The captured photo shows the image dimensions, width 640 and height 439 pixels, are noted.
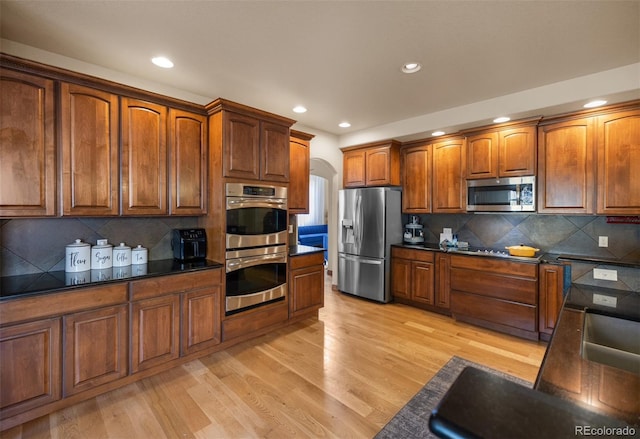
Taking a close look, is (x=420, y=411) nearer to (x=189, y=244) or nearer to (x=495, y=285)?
(x=495, y=285)

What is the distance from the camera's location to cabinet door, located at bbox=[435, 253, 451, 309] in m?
3.77

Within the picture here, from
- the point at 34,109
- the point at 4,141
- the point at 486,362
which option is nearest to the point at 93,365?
the point at 4,141

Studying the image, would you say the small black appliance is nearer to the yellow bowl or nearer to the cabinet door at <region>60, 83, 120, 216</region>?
the cabinet door at <region>60, 83, 120, 216</region>

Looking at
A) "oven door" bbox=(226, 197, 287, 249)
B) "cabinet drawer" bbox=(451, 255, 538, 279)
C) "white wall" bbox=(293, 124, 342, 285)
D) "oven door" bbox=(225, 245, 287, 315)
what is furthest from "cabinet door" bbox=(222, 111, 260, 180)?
"cabinet drawer" bbox=(451, 255, 538, 279)

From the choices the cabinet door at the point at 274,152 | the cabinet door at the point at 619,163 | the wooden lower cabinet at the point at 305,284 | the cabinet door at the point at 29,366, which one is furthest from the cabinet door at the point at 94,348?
the cabinet door at the point at 619,163

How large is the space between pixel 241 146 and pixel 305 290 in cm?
186

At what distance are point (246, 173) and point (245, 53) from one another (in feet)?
3.59

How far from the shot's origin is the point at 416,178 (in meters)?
4.31

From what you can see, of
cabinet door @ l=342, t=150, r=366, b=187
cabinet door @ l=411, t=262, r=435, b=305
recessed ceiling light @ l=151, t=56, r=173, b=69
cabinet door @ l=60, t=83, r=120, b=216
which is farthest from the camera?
cabinet door @ l=342, t=150, r=366, b=187

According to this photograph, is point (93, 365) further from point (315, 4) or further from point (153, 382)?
point (315, 4)

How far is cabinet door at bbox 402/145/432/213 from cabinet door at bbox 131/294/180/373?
3.34 m

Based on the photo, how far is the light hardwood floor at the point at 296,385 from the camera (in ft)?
6.15

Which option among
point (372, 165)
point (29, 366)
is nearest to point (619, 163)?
point (372, 165)

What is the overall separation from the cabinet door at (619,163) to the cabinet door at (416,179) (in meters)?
1.78
